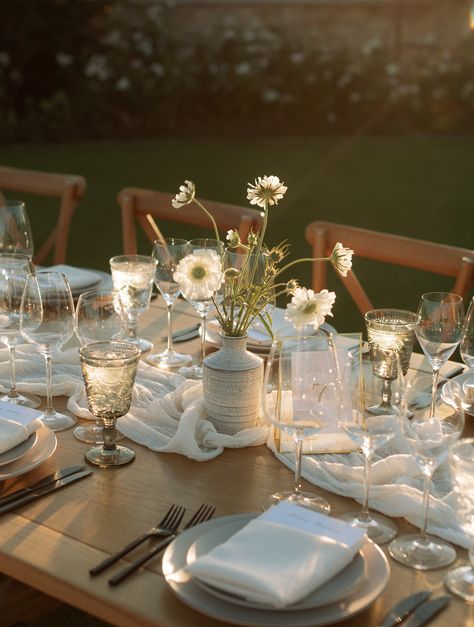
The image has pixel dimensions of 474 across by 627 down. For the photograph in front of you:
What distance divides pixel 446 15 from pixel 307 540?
1010 cm

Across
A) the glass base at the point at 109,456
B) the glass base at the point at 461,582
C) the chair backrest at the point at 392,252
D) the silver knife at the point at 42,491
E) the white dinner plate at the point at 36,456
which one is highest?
the chair backrest at the point at 392,252

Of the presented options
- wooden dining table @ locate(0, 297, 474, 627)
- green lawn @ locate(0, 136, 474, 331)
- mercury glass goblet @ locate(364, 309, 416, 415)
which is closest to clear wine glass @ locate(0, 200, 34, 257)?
wooden dining table @ locate(0, 297, 474, 627)

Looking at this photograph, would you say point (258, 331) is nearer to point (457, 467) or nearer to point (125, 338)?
point (125, 338)

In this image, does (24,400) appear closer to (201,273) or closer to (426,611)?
(201,273)

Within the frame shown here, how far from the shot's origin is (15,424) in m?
1.67

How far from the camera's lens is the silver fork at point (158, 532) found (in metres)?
1.34

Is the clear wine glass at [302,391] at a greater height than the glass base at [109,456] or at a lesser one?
greater

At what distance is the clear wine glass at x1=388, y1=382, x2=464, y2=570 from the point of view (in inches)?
54.4

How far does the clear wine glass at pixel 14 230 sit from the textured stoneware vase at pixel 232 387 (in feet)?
3.36

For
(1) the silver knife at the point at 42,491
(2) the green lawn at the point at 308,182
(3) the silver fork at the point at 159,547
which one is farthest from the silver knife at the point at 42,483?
(2) the green lawn at the point at 308,182

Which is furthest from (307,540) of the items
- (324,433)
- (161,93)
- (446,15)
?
(446,15)

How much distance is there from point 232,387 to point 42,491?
0.39 m

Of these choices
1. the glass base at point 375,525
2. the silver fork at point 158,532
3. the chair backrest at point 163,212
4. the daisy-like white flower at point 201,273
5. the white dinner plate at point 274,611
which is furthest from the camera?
the chair backrest at point 163,212

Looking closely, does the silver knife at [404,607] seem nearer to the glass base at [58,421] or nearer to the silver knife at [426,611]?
the silver knife at [426,611]
